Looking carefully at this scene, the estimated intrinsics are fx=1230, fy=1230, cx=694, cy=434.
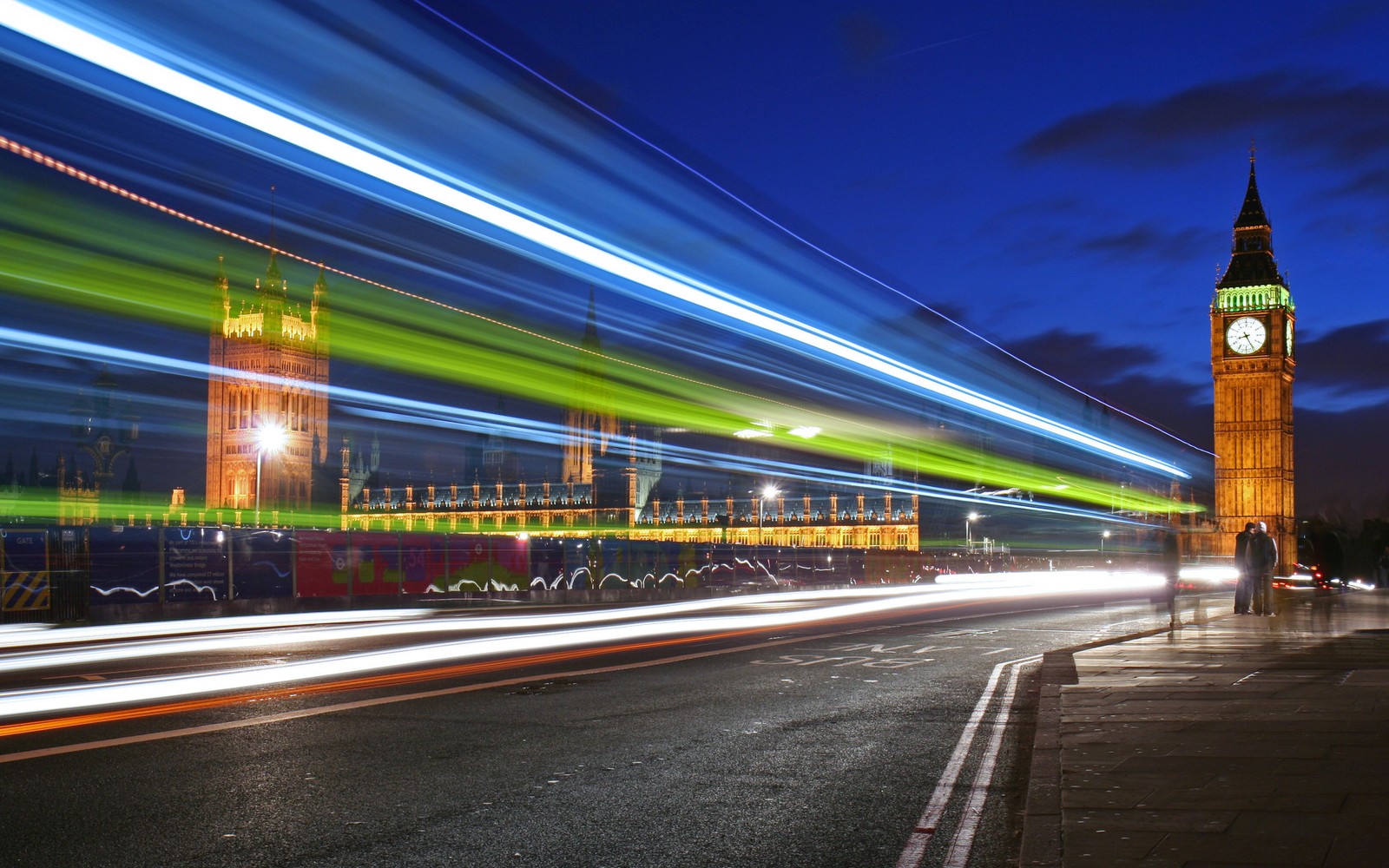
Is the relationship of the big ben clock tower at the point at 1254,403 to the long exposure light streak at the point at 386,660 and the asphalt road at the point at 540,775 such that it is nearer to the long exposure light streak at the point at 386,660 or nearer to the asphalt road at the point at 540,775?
the long exposure light streak at the point at 386,660

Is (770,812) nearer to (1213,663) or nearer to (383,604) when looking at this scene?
(1213,663)

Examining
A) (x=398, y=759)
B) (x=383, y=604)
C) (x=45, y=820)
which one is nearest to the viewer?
(x=45, y=820)

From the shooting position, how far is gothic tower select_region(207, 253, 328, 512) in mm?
141125

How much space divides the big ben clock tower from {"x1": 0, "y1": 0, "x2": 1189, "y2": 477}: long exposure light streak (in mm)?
89915

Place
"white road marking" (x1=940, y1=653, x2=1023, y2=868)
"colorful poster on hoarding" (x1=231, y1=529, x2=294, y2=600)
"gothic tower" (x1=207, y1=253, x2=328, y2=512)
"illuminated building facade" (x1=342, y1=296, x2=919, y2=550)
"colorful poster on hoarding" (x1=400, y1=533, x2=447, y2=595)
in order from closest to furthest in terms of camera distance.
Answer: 1. "white road marking" (x1=940, y1=653, x2=1023, y2=868)
2. "colorful poster on hoarding" (x1=231, y1=529, x2=294, y2=600)
3. "colorful poster on hoarding" (x1=400, y1=533, x2=447, y2=595)
4. "gothic tower" (x1=207, y1=253, x2=328, y2=512)
5. "illuminated building facade" (x1=342, y1=296, x2=919, y2=550)

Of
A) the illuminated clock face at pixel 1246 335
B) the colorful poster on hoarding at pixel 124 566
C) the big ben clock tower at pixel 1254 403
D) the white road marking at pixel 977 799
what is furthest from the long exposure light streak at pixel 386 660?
the illuminated clock face at pixel 1246 335

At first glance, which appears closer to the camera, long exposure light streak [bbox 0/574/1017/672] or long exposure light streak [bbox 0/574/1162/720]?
long exposure light streak [bbox 0/574/1162/720]

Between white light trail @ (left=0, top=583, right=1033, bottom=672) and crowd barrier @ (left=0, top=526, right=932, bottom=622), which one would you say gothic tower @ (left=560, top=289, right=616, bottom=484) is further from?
white light trail @ (left=0, top=583, right=1033, bottom=672)

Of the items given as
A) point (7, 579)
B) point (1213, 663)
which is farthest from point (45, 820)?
point (7, 579)

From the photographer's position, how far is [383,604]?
3005 cm

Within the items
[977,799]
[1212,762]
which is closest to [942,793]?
[977,799]

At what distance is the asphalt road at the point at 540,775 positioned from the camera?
19.9ft

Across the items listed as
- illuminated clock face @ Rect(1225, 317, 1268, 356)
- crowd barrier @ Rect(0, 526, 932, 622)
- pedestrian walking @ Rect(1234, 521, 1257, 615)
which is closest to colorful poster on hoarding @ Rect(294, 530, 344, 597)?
crowd barrier @ Rect(0, 526, 932, 622)

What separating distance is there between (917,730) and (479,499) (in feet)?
567
